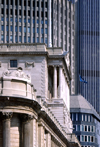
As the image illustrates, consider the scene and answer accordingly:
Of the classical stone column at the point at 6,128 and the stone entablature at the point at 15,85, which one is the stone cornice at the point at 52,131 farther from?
the classical stone column at the point at 6,128

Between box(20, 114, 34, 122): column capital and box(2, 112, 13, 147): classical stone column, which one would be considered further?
box(20, 114, 34, 122): column capital

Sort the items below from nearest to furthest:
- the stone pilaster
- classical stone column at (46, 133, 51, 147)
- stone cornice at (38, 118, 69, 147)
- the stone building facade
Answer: the stone building facade
the stone pilaster
stone cornice at (38, 118, 69, 147)
classical stone column at (46, 133, 51, 147)

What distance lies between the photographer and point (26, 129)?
72.8 metres

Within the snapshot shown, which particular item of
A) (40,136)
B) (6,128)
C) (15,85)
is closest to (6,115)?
(6,128)

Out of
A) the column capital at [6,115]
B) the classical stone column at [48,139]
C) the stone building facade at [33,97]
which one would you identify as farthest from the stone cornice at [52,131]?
the column capital at [6,115]

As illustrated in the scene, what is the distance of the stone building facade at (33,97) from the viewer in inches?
2798

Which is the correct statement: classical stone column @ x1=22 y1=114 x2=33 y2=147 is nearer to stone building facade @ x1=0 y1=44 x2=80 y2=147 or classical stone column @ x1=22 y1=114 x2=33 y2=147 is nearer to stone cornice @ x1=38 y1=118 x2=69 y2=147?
stone building facade @ x1=0 y1=44 x2=80 y2=147

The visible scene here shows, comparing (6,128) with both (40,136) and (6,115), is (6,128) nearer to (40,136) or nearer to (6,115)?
(6,115)

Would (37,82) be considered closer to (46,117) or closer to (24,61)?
(24,61)

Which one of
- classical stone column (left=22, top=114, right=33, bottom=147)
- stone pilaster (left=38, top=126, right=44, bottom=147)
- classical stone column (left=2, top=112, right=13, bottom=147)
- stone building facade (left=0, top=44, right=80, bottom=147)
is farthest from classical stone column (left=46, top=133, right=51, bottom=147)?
classical stone column (left=2, top=112, right=13, bottom=147)

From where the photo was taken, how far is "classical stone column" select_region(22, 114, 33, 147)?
72312 mm

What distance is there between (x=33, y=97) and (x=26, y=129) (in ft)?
12.2

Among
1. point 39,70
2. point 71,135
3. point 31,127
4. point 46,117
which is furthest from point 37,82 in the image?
point 31,127

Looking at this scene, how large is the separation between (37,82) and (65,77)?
17.4m
